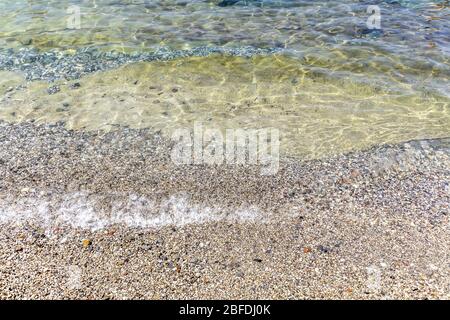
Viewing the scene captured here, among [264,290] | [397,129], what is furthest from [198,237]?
[397,129]

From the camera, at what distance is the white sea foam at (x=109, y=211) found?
557cm

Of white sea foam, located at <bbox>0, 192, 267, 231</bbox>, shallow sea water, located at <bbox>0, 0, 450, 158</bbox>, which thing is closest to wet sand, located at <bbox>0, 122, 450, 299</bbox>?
white sea foam, located at <bbox>0, 192, 267, 231</bbox>

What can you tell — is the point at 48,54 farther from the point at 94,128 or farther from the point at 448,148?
the point at 448,148

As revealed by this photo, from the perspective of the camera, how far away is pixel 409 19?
12.8 metres

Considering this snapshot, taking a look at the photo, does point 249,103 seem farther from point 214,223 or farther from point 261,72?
point 214,223

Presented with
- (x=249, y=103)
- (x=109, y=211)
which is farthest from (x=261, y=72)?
(x=109, y=211)

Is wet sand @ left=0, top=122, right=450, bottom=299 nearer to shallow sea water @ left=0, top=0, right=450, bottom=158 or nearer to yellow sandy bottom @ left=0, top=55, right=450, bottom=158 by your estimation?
yellow sandy bottom @ left=0, top=55, right=450, bottom=158

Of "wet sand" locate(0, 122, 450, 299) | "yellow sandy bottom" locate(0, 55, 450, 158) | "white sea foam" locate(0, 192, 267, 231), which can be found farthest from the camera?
"yellow sandy bottom" locate(0, 55, 450, 158)

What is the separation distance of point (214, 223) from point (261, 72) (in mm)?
5555

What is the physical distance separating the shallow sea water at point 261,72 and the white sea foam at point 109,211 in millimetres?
2162

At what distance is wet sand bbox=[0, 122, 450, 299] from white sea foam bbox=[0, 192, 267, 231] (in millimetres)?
22

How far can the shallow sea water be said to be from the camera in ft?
27.0

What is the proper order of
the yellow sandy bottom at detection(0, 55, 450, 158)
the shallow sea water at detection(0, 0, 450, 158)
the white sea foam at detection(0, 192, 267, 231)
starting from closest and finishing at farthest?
1. the white sea foam at detection(0, 192, 267, 231)
2. the yellow sandy bottom at detection(0, 55, 450, 158)
3. the shallow sea water at detection(0, 0, 450, 158)

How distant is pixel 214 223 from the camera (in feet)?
18.3
